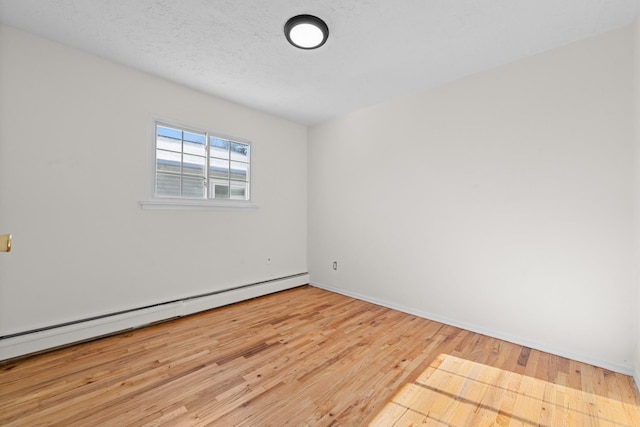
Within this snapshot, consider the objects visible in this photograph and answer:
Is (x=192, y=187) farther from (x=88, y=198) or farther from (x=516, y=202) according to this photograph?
(x=516, y=202)

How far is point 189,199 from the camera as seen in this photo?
3.15m

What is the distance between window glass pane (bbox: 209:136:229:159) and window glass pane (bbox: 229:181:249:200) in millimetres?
380

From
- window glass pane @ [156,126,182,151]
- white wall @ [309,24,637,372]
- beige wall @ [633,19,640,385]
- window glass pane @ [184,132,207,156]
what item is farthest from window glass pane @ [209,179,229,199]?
beige wall @ [633,19,640,385]

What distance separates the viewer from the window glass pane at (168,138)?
297 centimetres

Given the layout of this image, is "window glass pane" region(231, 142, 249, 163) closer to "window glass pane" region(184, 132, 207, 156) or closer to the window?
the window

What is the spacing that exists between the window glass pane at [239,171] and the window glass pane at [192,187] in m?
0.44

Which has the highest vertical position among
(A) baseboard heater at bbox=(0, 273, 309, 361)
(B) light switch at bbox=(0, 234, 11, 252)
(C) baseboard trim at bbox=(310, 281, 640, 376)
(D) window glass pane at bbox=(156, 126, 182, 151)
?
(D) window glass pane at bbox=(156, 126, 182, 151)

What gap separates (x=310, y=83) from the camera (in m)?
3.00

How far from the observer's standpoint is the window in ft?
9.87

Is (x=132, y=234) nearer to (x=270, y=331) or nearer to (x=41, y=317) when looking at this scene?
(x=41, y=317)

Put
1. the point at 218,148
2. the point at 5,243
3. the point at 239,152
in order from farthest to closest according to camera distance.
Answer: the point at 239,152 → the point at 218,148 → the point at 5,243

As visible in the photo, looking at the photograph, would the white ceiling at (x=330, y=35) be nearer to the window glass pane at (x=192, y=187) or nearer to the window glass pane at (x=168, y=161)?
the window glass pane at (x=168, y=161)

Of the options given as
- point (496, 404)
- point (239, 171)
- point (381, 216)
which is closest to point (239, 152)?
point (239, 171)

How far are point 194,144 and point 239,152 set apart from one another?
1.99 ft
